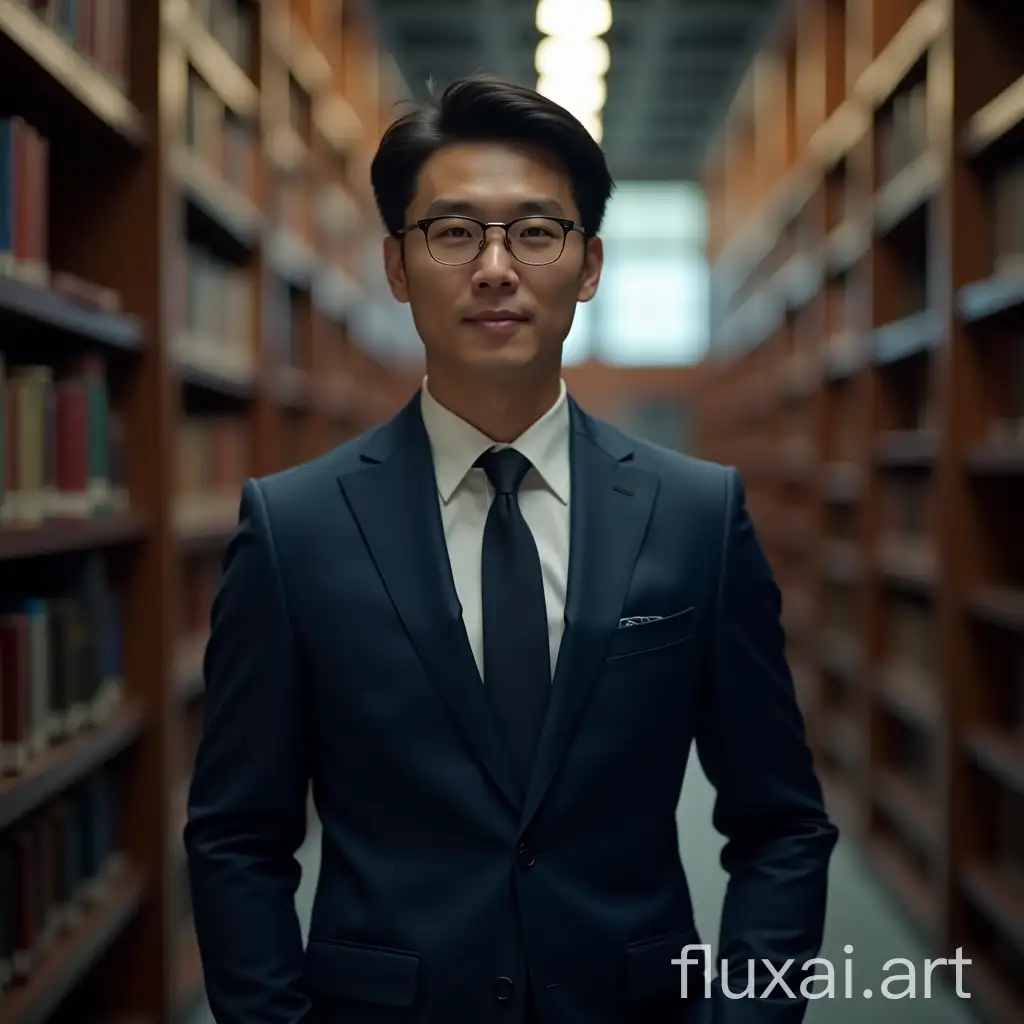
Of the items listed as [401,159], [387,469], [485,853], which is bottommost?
[485,853]

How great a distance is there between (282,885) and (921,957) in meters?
2.85

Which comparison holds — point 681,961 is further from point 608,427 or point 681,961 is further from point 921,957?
point 921,957

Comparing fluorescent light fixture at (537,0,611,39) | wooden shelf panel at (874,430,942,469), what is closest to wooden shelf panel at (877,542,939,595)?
wooden shelf panel at (874,430,942,469)

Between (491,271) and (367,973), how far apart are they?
0.72 metres

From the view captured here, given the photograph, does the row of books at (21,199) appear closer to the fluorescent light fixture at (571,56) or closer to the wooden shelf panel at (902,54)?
the wooden shelf panel at (902,54)

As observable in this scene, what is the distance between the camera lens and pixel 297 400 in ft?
16.8

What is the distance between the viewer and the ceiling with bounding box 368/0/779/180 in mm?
7863

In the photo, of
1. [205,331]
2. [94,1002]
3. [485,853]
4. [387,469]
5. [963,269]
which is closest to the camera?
[485,853]

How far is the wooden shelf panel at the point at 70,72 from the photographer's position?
207 centimetres

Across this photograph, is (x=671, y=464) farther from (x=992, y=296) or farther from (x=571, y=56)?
(x=571, y=56)

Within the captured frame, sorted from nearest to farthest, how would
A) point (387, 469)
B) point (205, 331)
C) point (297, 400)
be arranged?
point (387, 469)
point (205, 331)
point (297, 400)

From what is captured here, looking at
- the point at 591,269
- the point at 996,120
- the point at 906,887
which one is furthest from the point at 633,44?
the point at 591,269

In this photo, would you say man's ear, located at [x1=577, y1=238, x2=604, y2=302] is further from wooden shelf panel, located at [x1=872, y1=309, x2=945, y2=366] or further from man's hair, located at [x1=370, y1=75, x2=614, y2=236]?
wooden shelf panel, located at [x1=872, y1=309, x2=945, y2=366]

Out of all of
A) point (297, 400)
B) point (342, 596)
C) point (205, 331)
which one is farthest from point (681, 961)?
point (297, 400)
